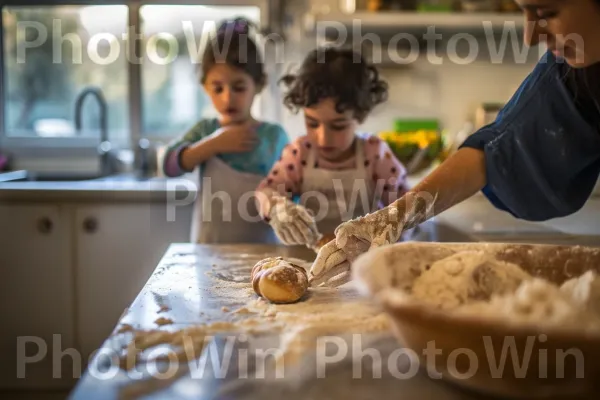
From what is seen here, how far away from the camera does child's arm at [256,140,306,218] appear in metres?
1.28

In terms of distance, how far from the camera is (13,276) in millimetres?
1874

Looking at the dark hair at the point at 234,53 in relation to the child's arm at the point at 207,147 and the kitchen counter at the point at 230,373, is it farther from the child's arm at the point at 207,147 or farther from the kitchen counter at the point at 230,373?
the kitchen counter at the point at 230,373

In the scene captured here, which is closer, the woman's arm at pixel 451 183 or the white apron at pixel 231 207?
the woman's arm at pixel 451 183

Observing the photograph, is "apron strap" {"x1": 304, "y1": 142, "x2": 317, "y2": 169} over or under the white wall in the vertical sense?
under

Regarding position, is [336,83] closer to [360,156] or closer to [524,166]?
[360,156]

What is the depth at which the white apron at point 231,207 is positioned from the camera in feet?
4.76

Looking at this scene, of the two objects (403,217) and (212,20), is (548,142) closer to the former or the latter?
(403,217)

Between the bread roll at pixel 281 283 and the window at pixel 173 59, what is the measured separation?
5.57ft

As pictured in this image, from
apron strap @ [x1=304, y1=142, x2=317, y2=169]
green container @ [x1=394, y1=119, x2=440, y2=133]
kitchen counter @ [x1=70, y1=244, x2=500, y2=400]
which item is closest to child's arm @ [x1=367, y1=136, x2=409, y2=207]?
apron strap @ [x1=304, y1=142, x2=317, y2=169]

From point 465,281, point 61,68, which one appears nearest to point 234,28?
point 465,281

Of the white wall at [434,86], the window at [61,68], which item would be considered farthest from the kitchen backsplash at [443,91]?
the window at [61,68]

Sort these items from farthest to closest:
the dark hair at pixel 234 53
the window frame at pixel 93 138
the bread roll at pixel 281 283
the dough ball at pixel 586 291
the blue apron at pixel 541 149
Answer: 1. the window frame at pixel 93 138
2. the dark hair at pixel 234 53
3. the blue apron at pixel 541 149
4. the bread roll at pixel 281 283
5. the dough ball at pixel 586 291

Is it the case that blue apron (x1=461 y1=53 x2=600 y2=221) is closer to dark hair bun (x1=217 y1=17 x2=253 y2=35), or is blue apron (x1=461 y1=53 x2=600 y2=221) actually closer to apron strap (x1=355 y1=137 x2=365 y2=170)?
apron strap (x1=355 y1=137 x2=365 y2=170)

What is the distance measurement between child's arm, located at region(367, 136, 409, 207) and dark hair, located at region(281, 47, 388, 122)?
0.09m
